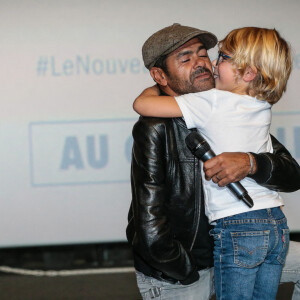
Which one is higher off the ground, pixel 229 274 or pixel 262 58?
pixel 262 58

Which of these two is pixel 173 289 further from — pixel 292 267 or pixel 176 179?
pixel 292 267

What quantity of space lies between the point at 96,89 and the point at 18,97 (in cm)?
62

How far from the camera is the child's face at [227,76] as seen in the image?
77.2 inches

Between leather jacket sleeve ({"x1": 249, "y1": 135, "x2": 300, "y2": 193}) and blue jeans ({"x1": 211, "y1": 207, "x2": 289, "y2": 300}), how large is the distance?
3.9 inches

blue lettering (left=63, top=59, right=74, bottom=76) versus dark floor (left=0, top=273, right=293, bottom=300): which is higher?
blue lettering (left=63, top=59, right=74, bottom=76)

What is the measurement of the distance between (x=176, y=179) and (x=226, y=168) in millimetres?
263

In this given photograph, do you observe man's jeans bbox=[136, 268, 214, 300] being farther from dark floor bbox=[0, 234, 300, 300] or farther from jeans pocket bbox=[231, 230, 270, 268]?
dark floor bbox=[0, 234, 300, 300]

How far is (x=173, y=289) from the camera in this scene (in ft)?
6.63

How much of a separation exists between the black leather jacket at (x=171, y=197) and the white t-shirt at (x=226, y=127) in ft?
0.21

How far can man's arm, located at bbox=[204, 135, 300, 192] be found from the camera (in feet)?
5.90

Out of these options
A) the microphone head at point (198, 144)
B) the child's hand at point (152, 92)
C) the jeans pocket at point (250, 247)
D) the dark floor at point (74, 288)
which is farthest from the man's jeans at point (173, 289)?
the dark floor at point (74, 288)

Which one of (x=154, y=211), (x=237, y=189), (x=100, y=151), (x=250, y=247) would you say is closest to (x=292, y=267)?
(x=250, y=247)

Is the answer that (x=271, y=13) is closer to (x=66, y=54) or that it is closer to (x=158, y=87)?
(x=66, y=54)

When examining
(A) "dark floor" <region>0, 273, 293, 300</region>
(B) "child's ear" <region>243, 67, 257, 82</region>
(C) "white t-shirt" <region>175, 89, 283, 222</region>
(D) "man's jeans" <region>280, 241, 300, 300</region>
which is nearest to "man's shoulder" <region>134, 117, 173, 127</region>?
(C) "white t-shirt" <region>175, 89, 283, 222</region>
